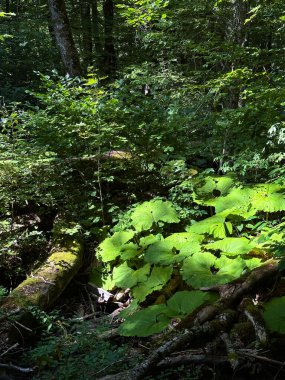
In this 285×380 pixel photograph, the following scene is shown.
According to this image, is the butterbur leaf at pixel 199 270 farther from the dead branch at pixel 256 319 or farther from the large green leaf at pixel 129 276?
the large green leaf at pixel 129 276

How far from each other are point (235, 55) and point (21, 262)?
16.3 feet

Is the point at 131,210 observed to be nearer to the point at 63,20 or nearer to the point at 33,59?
the point at 63,20

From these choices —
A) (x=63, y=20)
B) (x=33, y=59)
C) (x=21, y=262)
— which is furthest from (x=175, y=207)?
(x=33, y=59)

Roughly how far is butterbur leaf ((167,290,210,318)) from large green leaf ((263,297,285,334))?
0.59m

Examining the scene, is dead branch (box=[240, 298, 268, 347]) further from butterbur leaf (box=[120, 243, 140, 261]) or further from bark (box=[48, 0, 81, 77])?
bark (box=[48, 0, 81, 77])

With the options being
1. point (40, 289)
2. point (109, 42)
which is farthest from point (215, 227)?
point (109, 42)

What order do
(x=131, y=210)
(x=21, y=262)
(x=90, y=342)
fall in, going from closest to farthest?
(x=90, y=342) < (x=21, y=262) < (x=131, y=210)

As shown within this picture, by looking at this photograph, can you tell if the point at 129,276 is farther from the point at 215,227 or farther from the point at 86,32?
the point at 86,32

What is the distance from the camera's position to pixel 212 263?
3.94 meters

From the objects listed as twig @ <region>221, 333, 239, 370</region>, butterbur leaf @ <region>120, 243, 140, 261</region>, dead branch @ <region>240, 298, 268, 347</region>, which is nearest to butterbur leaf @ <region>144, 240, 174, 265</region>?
butterbur leaf @ <region>120, 243, 140, 261</region>

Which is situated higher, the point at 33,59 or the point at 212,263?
the point at 33,59

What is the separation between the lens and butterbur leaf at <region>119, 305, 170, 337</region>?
3143 mm

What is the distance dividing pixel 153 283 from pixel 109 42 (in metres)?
11.9

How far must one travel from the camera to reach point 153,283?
410cm
